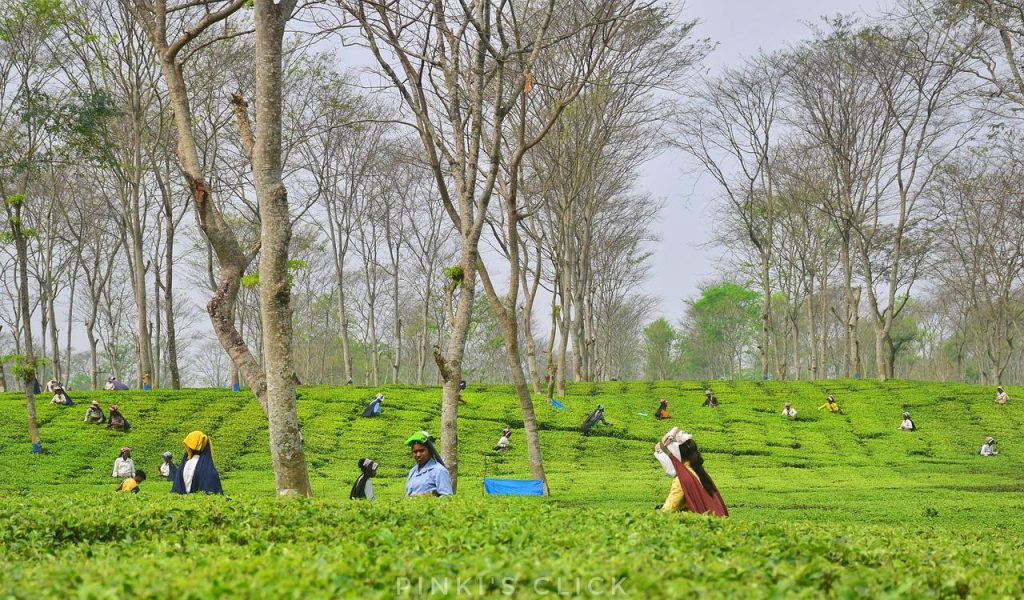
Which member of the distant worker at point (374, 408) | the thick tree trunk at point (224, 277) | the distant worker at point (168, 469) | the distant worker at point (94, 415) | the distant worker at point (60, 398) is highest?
the thick tree trunk at point (224, 277)

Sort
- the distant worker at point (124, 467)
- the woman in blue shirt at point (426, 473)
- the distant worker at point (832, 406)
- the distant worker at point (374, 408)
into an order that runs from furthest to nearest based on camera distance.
→ the distant worker at point (832, 406) < the distant worker at point (374, 408) < the distant worker at point (124, 467) < the woman in blue shirt at point (426, 473)

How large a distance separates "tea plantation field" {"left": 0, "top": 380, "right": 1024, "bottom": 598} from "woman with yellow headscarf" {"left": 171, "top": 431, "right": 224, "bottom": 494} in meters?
1.80

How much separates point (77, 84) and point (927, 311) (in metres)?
61.3

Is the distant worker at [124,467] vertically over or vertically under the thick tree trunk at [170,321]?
under

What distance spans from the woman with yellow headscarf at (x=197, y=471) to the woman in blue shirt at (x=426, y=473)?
2.64 m

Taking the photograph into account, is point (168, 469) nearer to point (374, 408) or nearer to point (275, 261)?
point (374, 408)

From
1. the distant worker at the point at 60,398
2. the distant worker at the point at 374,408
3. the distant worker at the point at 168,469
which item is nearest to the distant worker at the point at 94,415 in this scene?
the distant worker at the point at 60,398

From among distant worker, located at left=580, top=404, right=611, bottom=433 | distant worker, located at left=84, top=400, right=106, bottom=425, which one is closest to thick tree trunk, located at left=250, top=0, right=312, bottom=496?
distant worker, located at left=580, top=404, right=611, bottom=433

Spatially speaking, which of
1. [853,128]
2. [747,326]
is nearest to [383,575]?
[853,128]

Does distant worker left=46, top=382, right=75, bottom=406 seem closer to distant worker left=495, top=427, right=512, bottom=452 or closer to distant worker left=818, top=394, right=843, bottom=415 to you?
distant worker left=495, top=427, right=512, bottom=452

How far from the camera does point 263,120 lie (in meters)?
8.69

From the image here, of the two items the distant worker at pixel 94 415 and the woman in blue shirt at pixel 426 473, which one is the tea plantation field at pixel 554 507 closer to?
the distant worker at pixel 94 415

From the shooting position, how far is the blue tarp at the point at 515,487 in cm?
1477

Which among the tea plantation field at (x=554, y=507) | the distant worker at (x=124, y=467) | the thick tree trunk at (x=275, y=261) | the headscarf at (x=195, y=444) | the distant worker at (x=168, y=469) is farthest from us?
the distant worker at (x=168, y=469)
